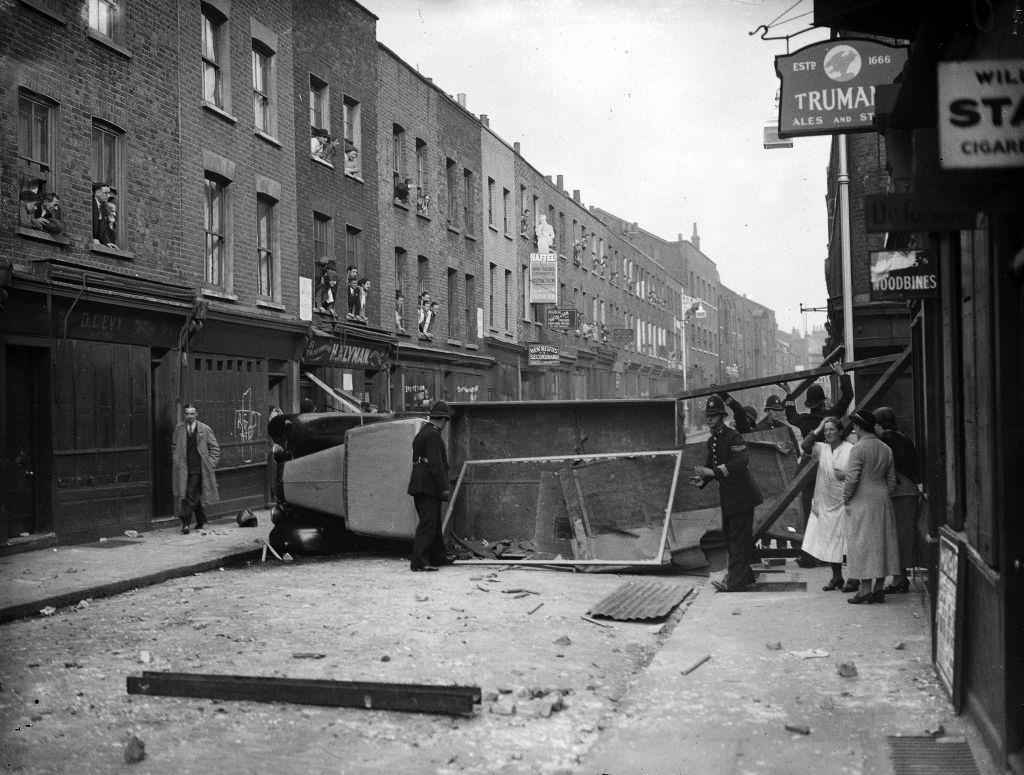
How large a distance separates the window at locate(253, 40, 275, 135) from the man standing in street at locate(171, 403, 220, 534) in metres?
7.35

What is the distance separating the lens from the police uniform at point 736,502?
10766 mm

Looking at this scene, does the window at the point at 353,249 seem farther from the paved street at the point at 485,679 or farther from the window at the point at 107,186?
the paved street at the point at 485,679

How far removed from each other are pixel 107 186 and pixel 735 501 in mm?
10450

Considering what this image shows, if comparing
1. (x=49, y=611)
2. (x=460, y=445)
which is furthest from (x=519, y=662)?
(x=460, y=445)

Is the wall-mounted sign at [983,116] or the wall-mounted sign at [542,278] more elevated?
the wall-mounted sign at [542,278]

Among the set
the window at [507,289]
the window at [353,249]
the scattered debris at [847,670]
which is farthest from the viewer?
the window at [507,289]

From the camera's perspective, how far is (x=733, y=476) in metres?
10.8

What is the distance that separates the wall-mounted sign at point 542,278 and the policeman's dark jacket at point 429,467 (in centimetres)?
2629

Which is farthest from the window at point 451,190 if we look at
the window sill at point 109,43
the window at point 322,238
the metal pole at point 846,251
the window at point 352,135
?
the window sill at point 109,43

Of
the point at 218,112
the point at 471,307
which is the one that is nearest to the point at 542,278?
the point at 471,307

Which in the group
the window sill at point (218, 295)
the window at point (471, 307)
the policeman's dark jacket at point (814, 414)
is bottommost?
the policeman's dark jacket at point (814, 414)

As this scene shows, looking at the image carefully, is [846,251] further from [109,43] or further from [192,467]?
[109,43]

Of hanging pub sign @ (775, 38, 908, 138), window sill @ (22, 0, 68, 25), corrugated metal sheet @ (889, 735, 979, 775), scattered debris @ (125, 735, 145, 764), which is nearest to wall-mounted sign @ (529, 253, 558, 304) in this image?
window sill @ (22, 0, 68, 25)

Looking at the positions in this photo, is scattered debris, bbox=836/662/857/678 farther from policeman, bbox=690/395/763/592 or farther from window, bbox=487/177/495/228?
window, bbox=487/177/495/228
